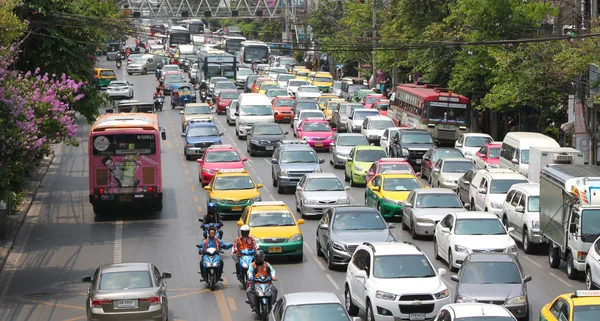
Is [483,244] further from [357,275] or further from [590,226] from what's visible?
[357,275]

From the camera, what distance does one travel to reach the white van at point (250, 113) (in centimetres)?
5606

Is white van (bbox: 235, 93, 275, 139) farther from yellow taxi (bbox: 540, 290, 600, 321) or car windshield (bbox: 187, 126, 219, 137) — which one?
yellow taxi (bbox: 540, 290, 600, 321)

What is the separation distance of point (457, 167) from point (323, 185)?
6.76m

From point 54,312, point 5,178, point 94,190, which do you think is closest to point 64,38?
point 94,190

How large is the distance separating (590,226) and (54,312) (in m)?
12.0

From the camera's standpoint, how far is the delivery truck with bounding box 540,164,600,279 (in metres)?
24.9

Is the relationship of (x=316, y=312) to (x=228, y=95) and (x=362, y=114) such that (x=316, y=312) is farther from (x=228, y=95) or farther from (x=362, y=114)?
(x=228, y=95)

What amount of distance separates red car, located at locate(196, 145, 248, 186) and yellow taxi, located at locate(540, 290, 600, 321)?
966 inches

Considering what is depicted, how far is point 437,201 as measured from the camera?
103 feet

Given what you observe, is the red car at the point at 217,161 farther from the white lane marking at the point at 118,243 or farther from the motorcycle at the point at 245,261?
the motorcycle at the point at 245,261

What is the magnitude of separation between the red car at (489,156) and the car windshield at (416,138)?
11.0ft

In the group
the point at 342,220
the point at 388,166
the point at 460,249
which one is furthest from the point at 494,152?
the point at 460,249

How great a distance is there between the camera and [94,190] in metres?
34.3

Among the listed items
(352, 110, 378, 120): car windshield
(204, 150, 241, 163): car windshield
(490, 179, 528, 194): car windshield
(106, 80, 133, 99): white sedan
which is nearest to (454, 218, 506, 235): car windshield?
(490, 179, 528, 194): car windshield
